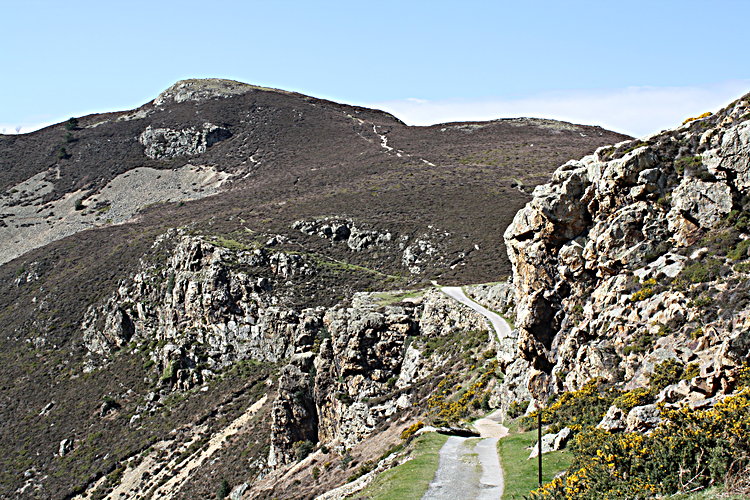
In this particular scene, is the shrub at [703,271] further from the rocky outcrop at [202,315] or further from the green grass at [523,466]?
the rocky outcrop at [202,315]

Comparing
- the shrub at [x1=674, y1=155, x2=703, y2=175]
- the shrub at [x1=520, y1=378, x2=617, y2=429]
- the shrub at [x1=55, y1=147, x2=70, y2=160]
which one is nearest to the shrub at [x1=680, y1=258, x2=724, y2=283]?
the shrub at [x1=674, y1=155, x2=703, y2=175]

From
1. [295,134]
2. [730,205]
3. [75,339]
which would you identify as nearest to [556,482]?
[730,205]

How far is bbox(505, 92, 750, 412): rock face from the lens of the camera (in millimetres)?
19500

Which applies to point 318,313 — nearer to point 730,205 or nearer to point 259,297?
point 259,297

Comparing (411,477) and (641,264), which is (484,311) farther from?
(411,477)

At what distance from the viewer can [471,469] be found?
64.4 feet

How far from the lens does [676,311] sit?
67.4 ft

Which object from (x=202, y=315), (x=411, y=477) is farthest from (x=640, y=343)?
(x=202, y=315)

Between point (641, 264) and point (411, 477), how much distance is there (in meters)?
12.0

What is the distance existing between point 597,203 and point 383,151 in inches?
3743

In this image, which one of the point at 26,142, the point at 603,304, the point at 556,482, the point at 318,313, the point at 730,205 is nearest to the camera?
the point at 556,482

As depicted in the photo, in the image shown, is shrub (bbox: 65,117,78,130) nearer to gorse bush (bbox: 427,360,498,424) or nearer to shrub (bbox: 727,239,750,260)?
gorse bush (bbox: 427,360,498,424)

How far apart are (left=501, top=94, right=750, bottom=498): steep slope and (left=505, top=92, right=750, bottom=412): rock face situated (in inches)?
1.9

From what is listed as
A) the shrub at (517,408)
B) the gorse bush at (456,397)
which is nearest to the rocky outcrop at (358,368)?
the gorse bush at (456,397)
